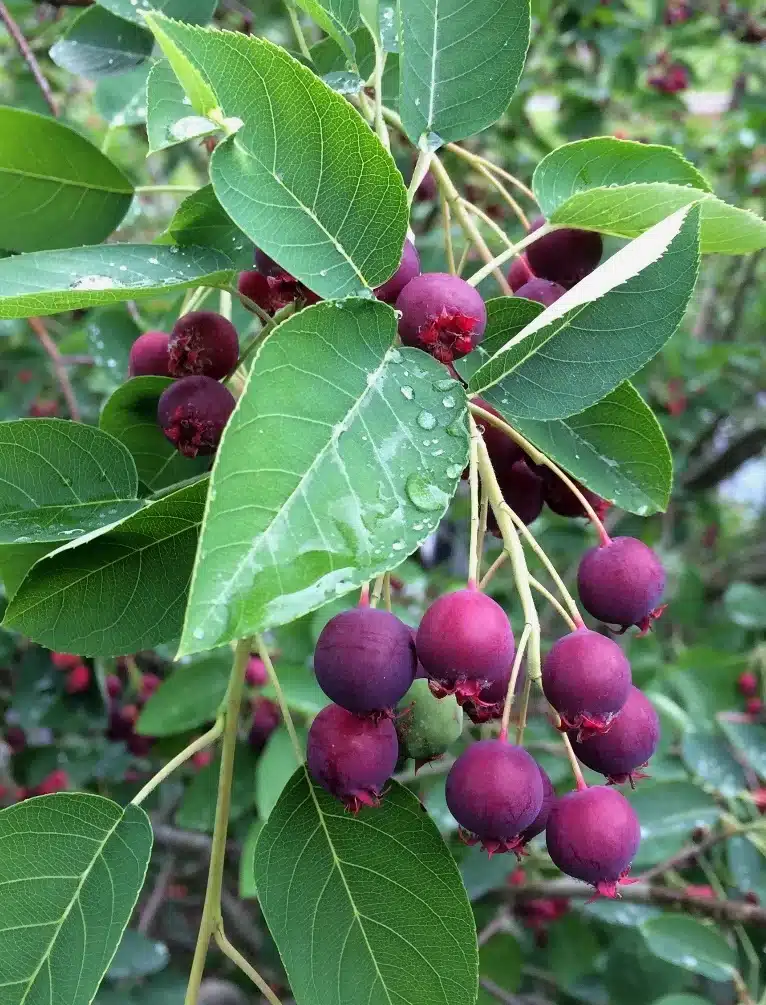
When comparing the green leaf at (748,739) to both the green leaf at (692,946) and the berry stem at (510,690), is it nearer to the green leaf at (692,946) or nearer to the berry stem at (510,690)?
the green leaf at (692,946)

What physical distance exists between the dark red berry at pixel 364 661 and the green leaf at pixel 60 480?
0.22 m

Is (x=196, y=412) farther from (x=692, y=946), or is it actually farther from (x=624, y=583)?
(x=692, y=946)

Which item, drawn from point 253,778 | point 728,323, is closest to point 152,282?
point 253,778

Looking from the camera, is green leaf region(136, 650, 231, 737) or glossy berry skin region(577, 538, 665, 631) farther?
green leaf region(136, 650, 231, 737)

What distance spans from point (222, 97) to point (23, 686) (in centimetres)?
148

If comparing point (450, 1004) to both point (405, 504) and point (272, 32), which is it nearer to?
point (405, 504)

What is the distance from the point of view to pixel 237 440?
51 centimetres

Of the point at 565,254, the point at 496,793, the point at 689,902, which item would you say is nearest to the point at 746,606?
the point at 689,902

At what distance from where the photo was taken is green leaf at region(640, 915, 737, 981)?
5.21 ft

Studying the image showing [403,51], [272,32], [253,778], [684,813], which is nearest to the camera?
[403,51]

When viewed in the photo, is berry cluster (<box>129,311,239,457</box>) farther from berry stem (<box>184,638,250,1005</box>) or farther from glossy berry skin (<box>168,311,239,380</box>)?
berry stem (<box>184,638,250,1005</box>)

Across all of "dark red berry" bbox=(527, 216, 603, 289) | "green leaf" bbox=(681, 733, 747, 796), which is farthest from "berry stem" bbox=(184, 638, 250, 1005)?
"green leaf" bbox=(681, 733, 747, 796)

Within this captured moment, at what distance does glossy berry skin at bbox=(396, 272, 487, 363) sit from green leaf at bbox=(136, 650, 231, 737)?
1086mm

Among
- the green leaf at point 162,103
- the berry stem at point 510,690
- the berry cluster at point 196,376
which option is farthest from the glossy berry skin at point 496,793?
the green leaf at point 162,103
